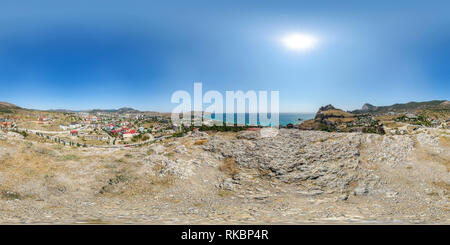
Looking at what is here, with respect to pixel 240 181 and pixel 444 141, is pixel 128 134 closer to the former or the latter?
pixel 240 181

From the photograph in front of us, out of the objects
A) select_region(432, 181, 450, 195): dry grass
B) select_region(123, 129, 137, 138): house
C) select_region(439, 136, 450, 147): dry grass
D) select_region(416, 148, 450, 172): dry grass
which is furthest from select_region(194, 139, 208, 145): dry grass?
select_region(123, 129, 137, 138): house

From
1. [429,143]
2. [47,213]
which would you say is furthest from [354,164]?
[47,213]

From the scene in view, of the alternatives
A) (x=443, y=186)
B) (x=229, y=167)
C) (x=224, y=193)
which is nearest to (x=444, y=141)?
(x=443, y=186)

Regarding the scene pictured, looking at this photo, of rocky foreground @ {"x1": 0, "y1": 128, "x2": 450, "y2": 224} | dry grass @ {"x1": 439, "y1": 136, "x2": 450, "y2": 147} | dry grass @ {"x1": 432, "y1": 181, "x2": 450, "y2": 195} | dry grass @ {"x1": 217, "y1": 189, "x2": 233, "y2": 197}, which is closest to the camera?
rocky foreground @ {"x1": 0, "y1": 128, "x2": 450, "y2": 224}

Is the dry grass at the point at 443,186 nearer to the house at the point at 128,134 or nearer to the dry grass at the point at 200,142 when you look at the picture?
the dry grass at the point at 200,142

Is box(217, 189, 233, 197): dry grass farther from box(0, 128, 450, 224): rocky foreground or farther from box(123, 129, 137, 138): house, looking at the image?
box(123, 129, 137, 138): house
